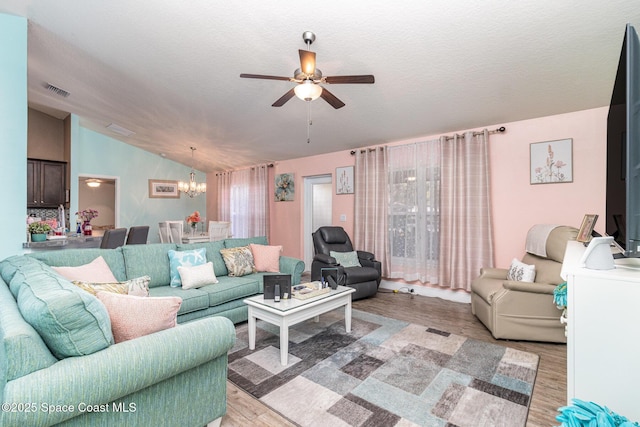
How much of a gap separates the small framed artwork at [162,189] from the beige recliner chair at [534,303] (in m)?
7.15

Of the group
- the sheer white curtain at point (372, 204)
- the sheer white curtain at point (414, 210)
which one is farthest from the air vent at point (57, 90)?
the sheer white curtain at point (414, 210)

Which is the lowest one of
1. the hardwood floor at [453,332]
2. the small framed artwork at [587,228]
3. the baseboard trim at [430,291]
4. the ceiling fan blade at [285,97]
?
the hardwood floor at [453,332]

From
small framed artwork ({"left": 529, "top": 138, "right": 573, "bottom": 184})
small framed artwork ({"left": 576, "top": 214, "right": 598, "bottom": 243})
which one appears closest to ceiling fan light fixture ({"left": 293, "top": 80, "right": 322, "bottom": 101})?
small framed artwork ({"left": 576, "top": 214, "right": 598, "bottom": 243})

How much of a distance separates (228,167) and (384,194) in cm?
425

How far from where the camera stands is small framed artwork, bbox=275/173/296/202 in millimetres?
5945

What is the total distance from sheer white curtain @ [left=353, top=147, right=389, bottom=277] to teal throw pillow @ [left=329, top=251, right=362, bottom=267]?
466mm

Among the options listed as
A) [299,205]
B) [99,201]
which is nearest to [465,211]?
[299,205]

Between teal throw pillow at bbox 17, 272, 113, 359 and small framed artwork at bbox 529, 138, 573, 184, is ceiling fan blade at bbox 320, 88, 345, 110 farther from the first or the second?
small framed artwork at bbox 529, 138, 573, 184

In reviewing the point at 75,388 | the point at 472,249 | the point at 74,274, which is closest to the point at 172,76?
the point at 74,274

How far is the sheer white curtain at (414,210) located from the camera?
162 inches

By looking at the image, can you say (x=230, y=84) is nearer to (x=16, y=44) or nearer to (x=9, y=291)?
(x=16, y=44)

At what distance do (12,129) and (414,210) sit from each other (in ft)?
15.6

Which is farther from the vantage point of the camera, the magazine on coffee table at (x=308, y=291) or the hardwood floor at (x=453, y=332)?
the magazine on coffee table at (x=308, y=291)

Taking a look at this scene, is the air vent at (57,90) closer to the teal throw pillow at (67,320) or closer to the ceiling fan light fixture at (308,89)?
the ceiling fan light fixture at (308,89)
